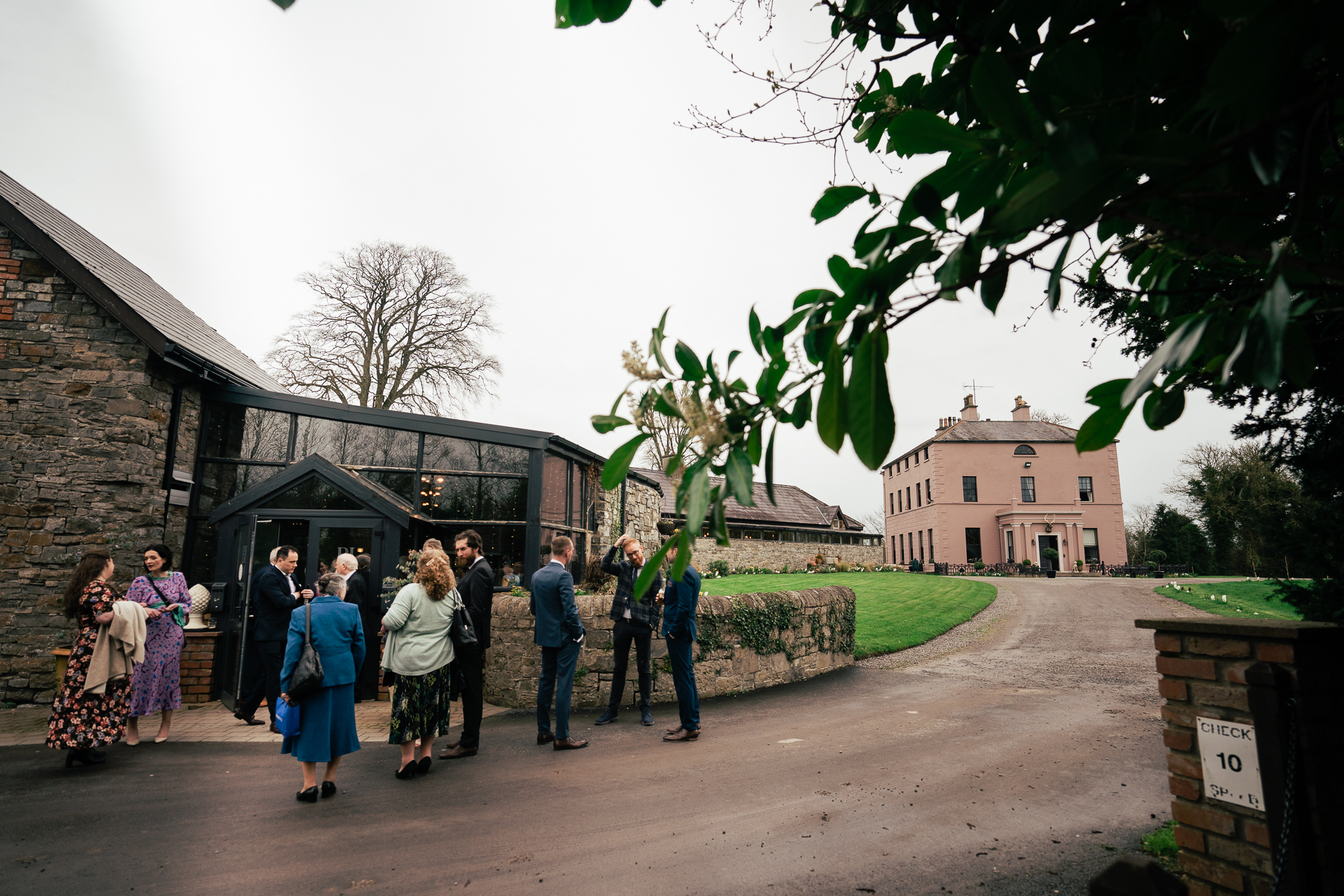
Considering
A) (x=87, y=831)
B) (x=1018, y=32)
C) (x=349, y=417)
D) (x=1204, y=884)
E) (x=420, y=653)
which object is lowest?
(x=87, y=831)

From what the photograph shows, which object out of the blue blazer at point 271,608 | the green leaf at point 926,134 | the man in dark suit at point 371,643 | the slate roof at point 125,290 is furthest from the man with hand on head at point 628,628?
the slate roof at point 125,290

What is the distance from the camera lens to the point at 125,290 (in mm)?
10188

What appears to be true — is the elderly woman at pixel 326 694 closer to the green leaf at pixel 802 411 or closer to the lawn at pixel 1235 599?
the green leaf at pixel 802 411

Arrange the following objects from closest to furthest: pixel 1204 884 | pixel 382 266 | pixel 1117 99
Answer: pixel 1117 99 → pixel 1204 884 → pixel 382 266

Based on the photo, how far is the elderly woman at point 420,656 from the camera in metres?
5.39

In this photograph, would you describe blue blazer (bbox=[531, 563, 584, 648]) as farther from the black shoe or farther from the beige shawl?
the black shoe

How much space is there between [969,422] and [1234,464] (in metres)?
13.2

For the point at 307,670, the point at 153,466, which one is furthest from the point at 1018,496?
the point at 307,670

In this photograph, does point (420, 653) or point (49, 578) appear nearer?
point (420, 653)

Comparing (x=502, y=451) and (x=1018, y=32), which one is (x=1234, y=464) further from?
(x=1018, y=32)

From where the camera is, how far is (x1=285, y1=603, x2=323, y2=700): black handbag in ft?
15.5

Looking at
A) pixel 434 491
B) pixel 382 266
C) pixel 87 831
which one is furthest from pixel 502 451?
pixel 382 266

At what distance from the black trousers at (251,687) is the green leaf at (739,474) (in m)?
8.28

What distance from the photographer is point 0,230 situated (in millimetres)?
9211
